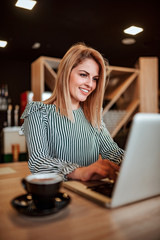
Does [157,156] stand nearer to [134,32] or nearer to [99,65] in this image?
[99,65]

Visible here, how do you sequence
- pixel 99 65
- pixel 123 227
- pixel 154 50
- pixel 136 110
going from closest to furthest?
1. pixel 123 227
2. pixel 99 65
3. pixel 136 110
4. pixel 154 50

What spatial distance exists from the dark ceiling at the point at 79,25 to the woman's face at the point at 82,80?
2.01m

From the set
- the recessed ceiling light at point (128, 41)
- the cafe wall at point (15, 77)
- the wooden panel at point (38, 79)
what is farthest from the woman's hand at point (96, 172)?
the cafe wall at point (15, 77)

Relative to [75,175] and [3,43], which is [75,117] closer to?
[75,175]

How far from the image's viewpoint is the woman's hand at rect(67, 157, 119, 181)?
0.87m

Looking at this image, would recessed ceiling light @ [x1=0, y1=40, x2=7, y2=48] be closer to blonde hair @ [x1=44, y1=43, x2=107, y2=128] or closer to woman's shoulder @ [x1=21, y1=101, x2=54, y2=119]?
blonde hair @ [x1=44, y1=43, x2=107, y2=128]

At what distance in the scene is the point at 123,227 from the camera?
531 millimetres

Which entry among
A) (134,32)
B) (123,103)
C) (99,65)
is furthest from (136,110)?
(99,65)

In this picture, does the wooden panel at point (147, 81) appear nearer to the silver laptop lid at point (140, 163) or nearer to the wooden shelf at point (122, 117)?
the wooden shelf at point (122, 117)

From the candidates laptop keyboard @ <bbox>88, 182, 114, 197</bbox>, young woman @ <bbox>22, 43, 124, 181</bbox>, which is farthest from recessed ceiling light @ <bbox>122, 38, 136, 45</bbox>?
laptop keyboard @ <bbox>88, 182, 114, 197</bbox>

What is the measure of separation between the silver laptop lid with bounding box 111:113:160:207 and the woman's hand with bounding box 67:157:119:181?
7.8 inches

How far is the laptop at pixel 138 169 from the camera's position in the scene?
0.56 m

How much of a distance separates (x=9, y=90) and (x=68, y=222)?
584 centimetres

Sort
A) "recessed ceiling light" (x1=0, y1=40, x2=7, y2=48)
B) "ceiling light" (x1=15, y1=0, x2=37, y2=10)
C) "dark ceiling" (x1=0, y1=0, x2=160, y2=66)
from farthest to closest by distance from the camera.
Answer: "recessed ceiling light" (x1=0, y1=40, x2=7, y2=48), "dark ceiling" (x1=0, y1=0, x2=160, y2=66), "ceiling light" (x1=15, y1=0, x2=37, y2=10)
